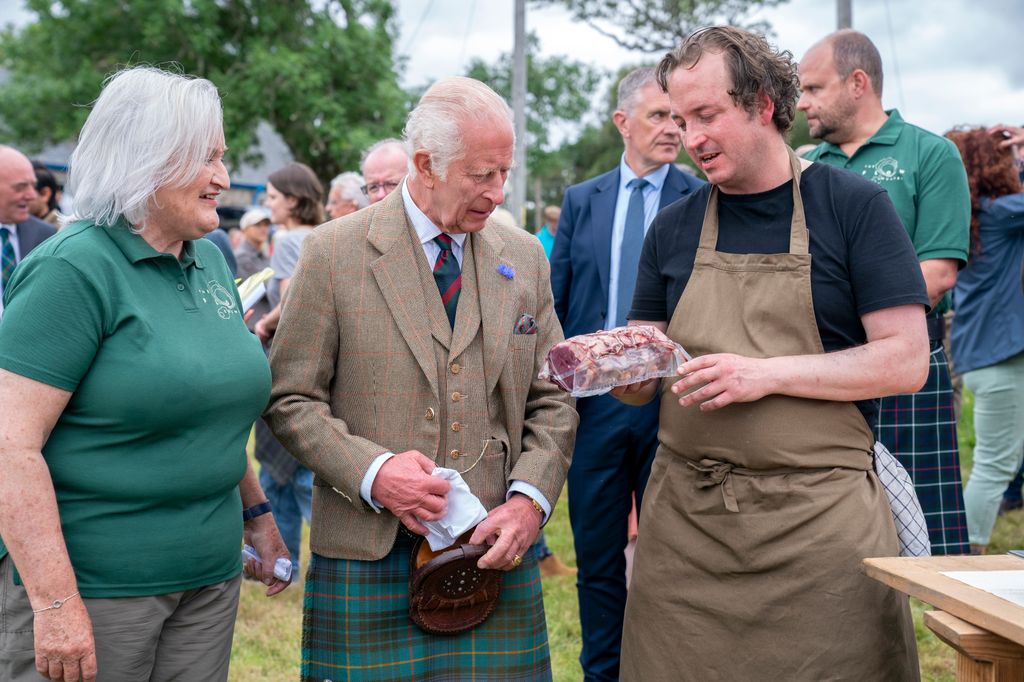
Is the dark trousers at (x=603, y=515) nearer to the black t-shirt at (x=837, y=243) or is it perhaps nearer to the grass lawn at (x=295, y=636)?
the grass lawn at (x=295, y=636)

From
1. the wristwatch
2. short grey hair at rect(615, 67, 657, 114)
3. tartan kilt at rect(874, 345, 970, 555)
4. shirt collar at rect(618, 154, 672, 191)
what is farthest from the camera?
short grey hair at rect(615, 67, 657, 114)

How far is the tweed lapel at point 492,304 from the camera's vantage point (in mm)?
2471

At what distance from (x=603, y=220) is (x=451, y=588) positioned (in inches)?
69.9

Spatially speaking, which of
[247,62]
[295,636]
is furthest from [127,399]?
[247,62]

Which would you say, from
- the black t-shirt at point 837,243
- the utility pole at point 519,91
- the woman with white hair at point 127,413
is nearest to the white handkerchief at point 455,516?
the woman with white hair at point 127,413

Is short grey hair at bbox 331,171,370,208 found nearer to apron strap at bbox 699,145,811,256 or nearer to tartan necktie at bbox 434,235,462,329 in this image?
tartan necktie at bbox 434,235,462,329

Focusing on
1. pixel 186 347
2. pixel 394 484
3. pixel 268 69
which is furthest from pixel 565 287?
pixel 268 69

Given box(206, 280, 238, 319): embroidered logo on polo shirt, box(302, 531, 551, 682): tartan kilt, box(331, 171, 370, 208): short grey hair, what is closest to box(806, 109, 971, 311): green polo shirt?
box(302, 531, 551, 682): tartan kilt

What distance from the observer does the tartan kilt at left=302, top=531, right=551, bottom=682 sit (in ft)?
7.86

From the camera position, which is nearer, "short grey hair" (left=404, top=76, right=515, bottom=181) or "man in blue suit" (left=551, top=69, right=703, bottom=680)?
"short grey hair" (left=404, top=76, right=515, bottom=181)

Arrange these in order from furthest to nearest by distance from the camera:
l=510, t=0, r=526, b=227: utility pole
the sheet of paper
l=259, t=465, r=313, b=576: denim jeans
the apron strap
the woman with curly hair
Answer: l=510, t=0, r=526, b=227: utility pole, l=259, t=465, r=313, b=576: denim jeans, the woman with curly hair, the apron strap, the sheet of paper

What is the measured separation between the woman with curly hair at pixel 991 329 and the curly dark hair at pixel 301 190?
356 cm

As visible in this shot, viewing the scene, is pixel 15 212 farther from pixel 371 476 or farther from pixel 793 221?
pixel 793 221

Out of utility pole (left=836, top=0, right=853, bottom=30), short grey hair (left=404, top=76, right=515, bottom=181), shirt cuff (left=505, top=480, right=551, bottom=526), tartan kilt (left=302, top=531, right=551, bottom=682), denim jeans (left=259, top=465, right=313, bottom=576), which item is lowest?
denim jeans (left=259, top=465, right=313, bottom=576)
